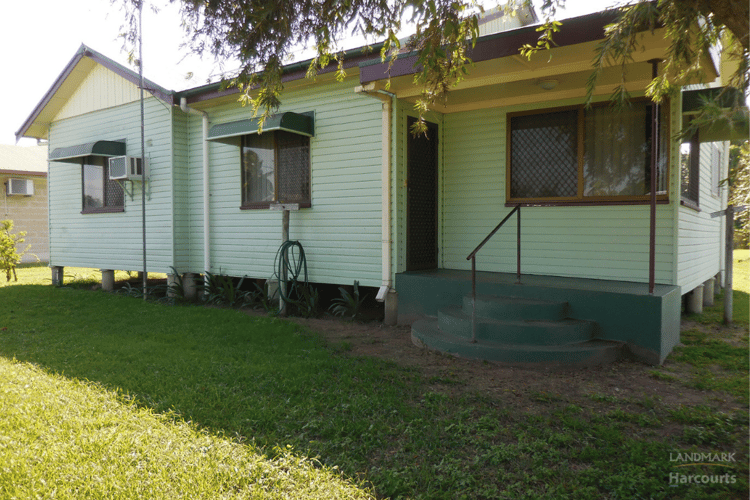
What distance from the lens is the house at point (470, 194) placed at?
4723 mm

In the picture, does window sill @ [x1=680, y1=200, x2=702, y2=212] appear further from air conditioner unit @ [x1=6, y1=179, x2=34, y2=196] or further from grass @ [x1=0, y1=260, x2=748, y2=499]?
air conditioner unit @ [x1=6, y1=179, x2=34, y2=196]

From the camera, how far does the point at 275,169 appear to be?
7652mm

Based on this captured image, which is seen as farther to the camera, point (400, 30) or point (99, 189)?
point (99, 189)

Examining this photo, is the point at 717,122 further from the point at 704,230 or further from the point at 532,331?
the point at 704,230

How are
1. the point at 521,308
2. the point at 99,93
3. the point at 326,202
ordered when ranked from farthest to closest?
the point at 99,93
the point at 326,202
the point at 521,308

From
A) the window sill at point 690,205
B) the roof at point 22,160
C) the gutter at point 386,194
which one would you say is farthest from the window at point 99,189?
the roof at point 22,160

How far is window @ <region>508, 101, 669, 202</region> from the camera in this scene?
5531mm

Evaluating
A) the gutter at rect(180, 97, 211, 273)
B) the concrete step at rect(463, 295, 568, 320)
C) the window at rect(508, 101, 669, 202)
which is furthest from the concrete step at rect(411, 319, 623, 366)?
the gutter at rect(180, 97, 211, 273)

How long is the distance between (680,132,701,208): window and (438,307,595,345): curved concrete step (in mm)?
2330

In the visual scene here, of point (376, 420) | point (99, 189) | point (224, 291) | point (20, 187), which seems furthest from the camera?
point (20, 187)

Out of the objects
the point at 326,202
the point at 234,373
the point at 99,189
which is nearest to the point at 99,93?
the point at 99,189

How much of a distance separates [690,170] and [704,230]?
129 centimetres

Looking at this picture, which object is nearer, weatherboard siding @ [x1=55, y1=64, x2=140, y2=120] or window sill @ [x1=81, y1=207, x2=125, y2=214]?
weatherboard siding @ [x1=55, y1=64, x2=140, y2=120]

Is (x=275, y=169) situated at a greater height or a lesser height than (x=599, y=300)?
greater
